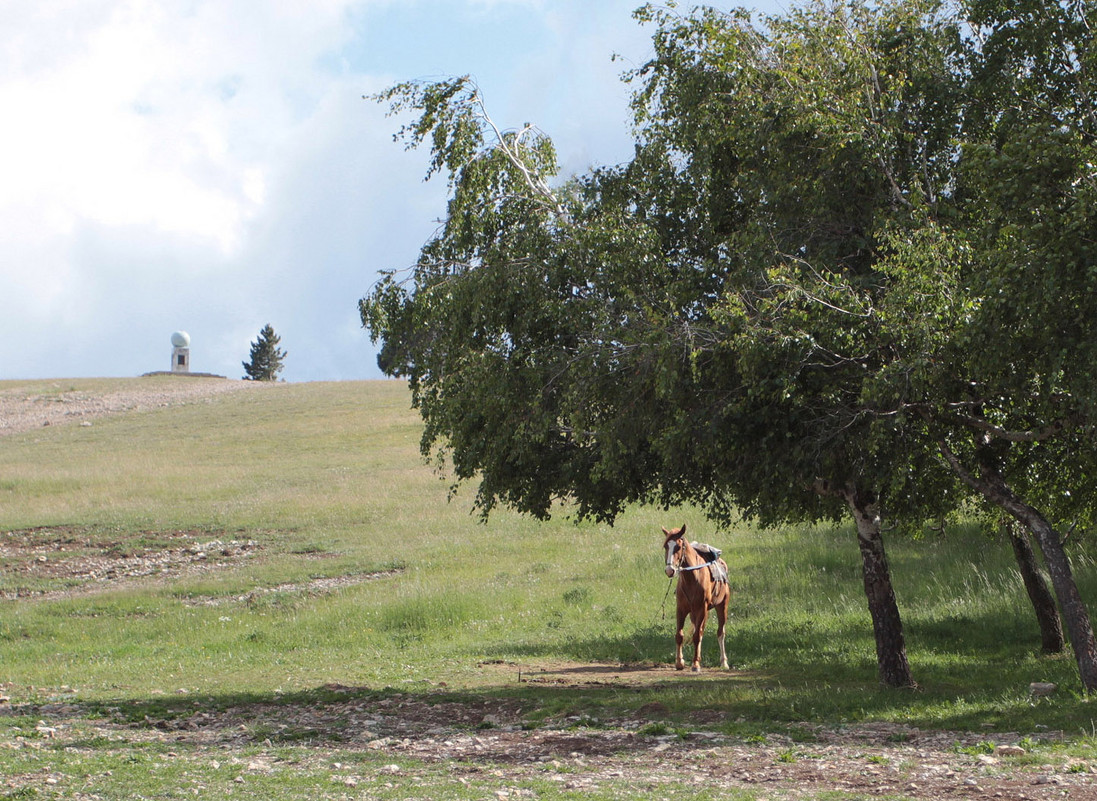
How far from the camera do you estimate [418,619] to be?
2762 centimetres

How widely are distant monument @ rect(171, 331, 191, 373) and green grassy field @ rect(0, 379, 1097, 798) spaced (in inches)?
4175

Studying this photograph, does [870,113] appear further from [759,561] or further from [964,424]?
[759,561]

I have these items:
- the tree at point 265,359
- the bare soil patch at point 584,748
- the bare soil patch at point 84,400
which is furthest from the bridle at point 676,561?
the tree at point 265,359

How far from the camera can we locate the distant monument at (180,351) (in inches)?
6251

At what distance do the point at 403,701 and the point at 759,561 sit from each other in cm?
1838

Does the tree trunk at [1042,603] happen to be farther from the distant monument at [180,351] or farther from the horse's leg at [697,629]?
the distant monument at [180,351]

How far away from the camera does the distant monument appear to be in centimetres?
15877

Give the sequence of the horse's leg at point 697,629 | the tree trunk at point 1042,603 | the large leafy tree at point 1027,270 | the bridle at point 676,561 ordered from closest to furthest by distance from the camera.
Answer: the large leafy tree at point 1027,270 → the bridle at point 676,561 → the horse's leg at point 697,629 → the tree trunk at point 1042,603

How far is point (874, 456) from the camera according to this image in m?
14.7

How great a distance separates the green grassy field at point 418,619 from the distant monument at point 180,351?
106 m

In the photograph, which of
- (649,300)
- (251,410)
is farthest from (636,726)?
(251,410)

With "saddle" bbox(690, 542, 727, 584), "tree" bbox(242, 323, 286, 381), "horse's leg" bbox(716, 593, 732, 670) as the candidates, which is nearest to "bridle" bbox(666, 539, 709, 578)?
"saddle" bbox(690, 542, 727, 584)

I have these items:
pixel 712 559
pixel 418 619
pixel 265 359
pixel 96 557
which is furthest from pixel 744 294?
pixel 265 359

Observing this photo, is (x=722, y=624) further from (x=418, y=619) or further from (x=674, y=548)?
(x=418, y=619)
